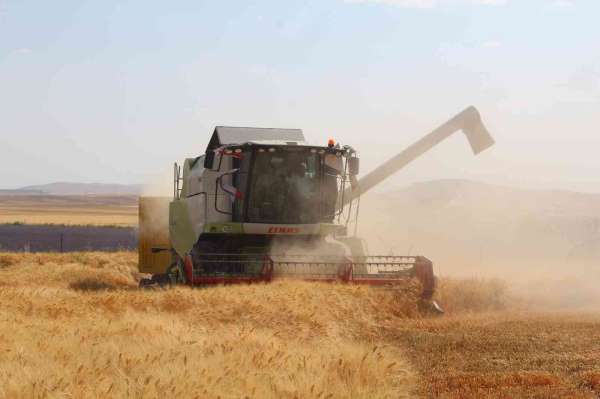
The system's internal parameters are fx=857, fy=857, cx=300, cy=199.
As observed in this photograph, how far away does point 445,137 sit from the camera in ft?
74.4

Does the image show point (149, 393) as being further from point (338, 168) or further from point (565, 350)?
point (338, 168)

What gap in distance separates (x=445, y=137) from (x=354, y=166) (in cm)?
590

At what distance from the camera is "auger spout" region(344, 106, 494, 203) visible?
73.5ft

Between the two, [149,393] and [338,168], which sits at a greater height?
[338,168]

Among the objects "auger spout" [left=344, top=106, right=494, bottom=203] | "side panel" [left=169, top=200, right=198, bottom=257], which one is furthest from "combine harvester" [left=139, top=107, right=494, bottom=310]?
"auger spout" [left=344, top=106, right=494, bottom=203]

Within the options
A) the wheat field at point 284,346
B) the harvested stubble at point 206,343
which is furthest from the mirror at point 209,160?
the wheat field at point 284,346

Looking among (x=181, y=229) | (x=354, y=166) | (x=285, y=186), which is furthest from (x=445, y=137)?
(x=181, y=229)

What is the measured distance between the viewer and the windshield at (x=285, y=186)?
17.9 m

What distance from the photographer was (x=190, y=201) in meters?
19.9

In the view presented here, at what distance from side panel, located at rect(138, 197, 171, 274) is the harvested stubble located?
30.4 ft

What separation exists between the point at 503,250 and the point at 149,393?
48.5m

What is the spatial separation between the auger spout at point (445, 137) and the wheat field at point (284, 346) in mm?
4930

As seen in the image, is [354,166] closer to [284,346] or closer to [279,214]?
[279,214]

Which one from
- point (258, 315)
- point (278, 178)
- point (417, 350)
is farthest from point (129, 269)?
point (417, 350)
